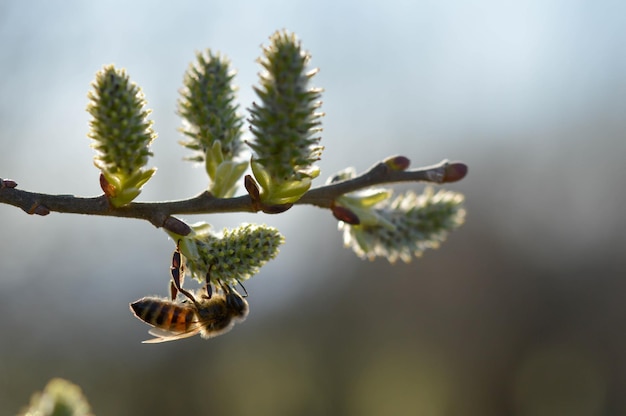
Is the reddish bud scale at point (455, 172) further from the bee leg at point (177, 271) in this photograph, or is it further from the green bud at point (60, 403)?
the green bud at point (60, 403)

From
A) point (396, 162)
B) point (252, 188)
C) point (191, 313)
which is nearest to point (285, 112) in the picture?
point (252, 188)

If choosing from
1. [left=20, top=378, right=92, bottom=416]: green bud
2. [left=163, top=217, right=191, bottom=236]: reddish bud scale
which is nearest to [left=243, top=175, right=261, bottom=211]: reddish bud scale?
[left=163, top=217, right=191, bottom=236]: reddish bud scale

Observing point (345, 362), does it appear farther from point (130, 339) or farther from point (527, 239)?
point (527, 239)

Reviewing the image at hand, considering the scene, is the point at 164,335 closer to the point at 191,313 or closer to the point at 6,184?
the point at 191,313

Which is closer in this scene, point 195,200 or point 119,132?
point 119,132

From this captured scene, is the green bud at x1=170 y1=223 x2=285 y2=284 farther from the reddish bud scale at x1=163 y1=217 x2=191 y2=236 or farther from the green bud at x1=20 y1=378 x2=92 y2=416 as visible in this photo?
the green bud at x1=20 y1=378 x2=92 y2=416

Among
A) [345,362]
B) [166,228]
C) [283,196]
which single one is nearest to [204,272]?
[166,228]
